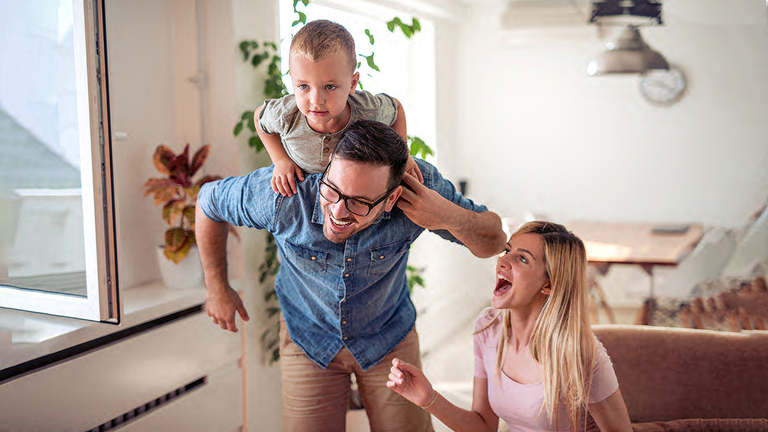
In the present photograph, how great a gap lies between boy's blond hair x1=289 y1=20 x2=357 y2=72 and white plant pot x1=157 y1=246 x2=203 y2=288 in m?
1.10

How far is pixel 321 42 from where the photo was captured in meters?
1.34

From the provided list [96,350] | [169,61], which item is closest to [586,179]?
[169,61]

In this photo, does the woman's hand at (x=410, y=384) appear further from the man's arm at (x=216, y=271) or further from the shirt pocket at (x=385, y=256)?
the man's arm at (x=216, y=271)

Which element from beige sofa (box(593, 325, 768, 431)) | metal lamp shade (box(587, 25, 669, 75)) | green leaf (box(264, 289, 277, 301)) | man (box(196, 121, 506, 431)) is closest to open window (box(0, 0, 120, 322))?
man (box(196, 121, 506, 431))

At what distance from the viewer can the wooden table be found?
2486 mm

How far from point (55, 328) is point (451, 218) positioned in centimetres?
117

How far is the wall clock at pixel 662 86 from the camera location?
2.44 metres

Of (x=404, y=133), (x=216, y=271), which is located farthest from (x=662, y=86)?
(x=216, y=271)

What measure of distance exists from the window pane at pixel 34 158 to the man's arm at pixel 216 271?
35 centimetres

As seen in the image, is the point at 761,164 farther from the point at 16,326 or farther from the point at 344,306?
the point at 16,326

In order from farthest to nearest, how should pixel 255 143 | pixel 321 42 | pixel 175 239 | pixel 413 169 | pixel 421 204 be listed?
pixel 255 143
pixel 175 239
pixel 413 169
pixel 421 204
pixel 321 42

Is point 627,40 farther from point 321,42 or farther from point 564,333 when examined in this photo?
point 321,42

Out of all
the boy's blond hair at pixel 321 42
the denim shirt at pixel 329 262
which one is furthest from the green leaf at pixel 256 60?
the boy's blond hair at pixel 321 42

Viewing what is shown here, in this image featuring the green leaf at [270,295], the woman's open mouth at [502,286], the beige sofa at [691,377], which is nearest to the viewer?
the woman's open mouth at [502,286]
